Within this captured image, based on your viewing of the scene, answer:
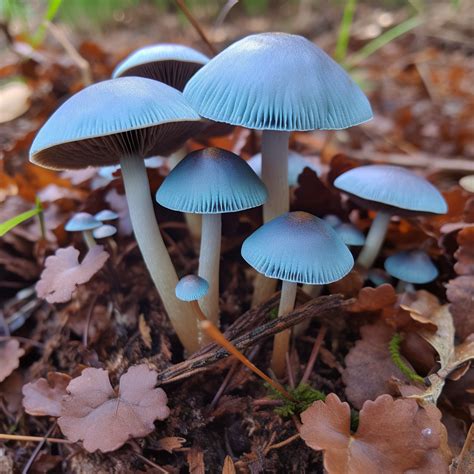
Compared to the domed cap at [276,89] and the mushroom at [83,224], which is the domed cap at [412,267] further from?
the mushroom at [83,224]

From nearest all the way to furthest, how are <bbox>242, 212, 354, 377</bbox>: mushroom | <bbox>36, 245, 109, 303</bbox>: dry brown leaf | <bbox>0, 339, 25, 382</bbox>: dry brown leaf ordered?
1. <bbox>242, 212, 354, 377</bbox>: mushroom
2. <bbox>36, 245, 109, 303</bbox>: dry brown leaf
3. <bbox>0, 339, 25, 382</bbox>: dry brown leaf

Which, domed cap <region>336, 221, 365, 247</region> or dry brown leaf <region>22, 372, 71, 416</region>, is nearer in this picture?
dry brown leaf <region>22, 372, 71, 416</region>

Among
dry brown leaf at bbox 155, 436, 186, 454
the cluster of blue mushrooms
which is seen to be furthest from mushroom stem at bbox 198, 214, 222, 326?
dry brown leaf at bbox 155, 436, 186, 454

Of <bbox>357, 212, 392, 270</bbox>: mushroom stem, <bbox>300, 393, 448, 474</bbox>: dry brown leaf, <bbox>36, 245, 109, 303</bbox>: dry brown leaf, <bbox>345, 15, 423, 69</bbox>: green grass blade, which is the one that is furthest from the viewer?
<bbox>345, 15, 423, 69</bbox>: green grass blade

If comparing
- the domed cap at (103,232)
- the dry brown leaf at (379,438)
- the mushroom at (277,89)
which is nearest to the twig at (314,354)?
the dry brown leaf at (379,438)

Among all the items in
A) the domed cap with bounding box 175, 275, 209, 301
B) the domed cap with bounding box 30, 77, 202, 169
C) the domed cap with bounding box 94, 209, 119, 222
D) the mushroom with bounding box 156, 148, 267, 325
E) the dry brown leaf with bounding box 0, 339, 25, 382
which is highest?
the domed cap with bounding box 30, 77, 202, 169

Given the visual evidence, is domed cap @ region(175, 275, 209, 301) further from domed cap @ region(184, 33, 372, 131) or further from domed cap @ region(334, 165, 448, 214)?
domed cap @ region(334, 165, 448, 214)

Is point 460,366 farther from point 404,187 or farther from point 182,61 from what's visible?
point 182,61
